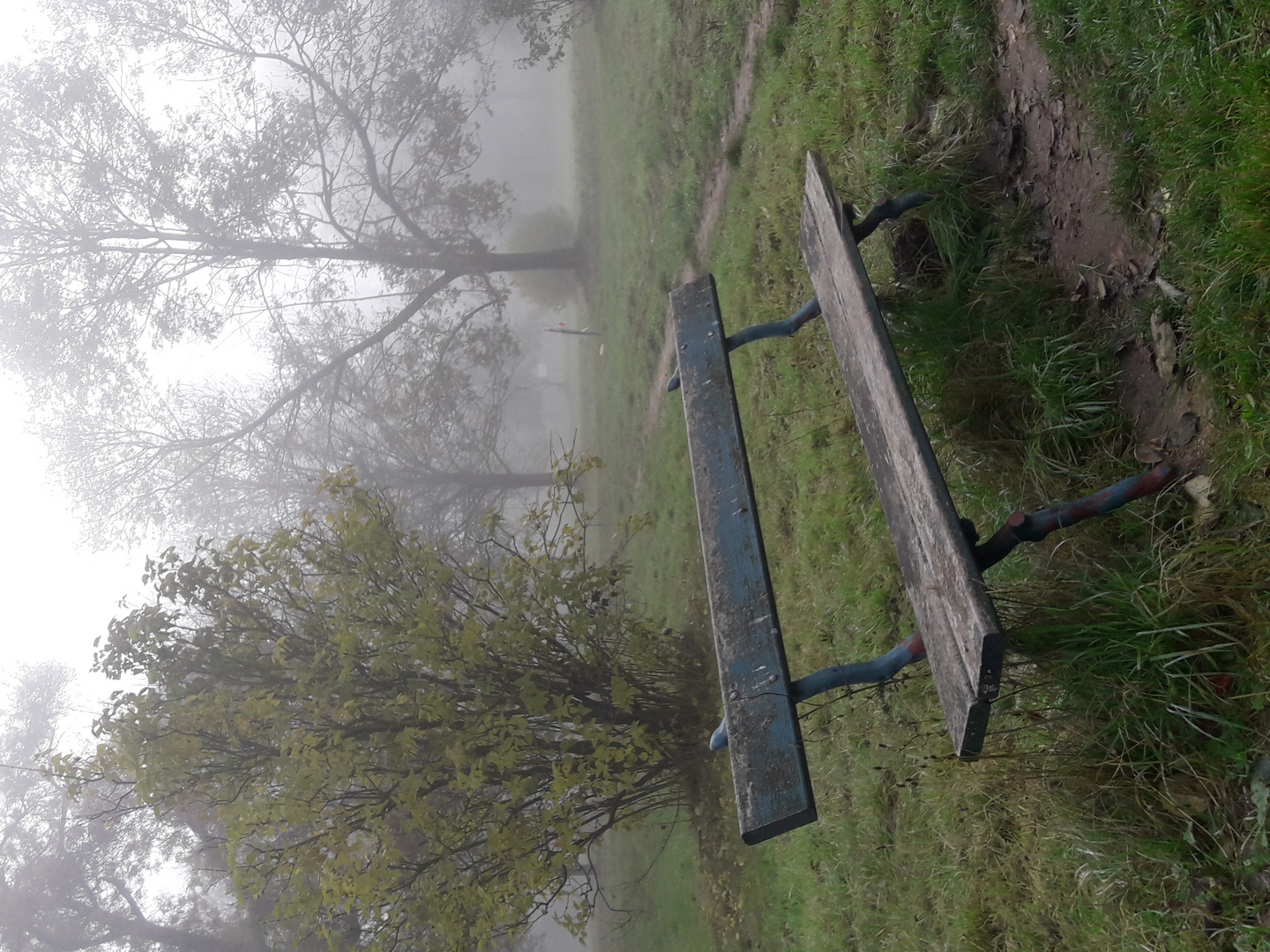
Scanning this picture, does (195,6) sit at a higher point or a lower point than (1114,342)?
higher

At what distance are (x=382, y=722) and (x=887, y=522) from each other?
2713 millimetres

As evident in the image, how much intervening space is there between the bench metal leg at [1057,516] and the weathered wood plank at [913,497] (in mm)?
74

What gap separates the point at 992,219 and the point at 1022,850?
6.14ft

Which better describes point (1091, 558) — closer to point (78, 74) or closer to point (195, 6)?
point (195, 6)

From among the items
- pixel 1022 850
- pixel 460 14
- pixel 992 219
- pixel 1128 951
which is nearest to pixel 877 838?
pixel 1022 850

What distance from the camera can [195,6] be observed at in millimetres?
10836

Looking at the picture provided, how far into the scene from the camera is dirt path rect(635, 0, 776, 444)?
5.01m

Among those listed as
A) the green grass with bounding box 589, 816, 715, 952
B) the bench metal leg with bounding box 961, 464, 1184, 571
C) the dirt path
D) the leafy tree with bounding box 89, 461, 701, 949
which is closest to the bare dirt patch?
the bench metal leg with bounding box 961, 464, 1184, 571

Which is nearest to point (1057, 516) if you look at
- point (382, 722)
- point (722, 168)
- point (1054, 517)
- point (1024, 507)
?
point (1054, 517)

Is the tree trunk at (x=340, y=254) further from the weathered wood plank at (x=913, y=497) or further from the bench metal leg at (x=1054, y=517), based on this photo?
the bench metal leg at (x=1054, y=517)

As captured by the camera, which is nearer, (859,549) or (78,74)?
(859,549)

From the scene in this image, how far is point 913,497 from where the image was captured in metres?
1.99

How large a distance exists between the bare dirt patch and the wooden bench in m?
0.18

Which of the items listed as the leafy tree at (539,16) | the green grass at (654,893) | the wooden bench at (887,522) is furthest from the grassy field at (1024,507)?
the leafy tree at (539,16)
